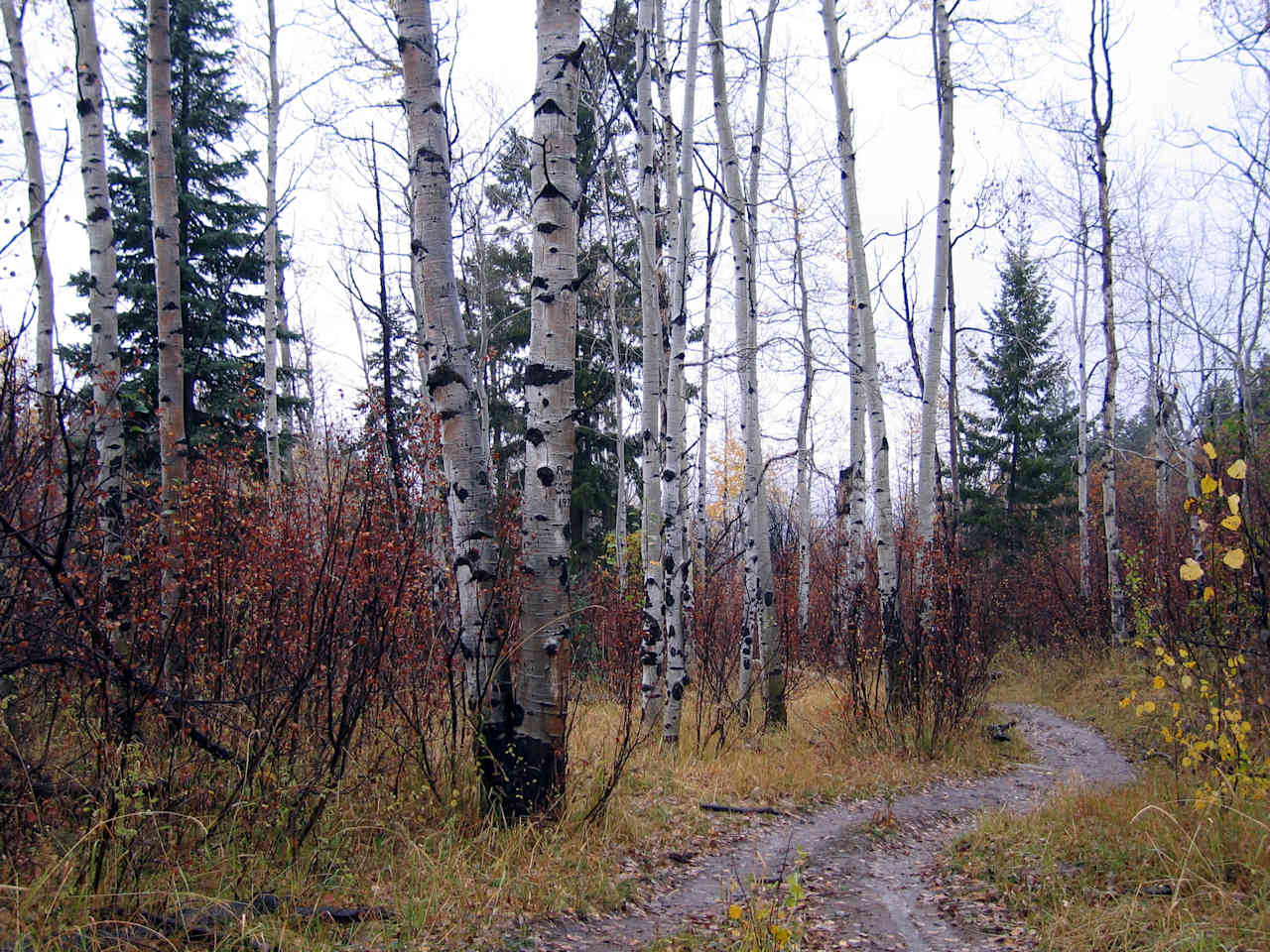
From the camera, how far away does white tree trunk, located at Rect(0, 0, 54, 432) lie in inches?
359

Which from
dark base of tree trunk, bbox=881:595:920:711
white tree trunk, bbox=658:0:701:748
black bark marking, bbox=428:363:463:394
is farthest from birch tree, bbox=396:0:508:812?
dark base of tree trunk, bbox=881:595:920:711

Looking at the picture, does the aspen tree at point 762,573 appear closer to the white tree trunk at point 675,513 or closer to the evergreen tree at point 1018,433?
the white tree trunk at point 675,513

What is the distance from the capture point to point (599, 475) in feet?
58.0

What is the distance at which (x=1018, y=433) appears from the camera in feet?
75.4

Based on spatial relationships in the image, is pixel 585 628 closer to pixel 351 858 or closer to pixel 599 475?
pixel 599 475

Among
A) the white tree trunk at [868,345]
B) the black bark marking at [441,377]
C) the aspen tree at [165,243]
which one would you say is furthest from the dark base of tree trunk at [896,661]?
the aspen tree at [165,243]

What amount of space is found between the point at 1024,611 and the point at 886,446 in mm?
10163

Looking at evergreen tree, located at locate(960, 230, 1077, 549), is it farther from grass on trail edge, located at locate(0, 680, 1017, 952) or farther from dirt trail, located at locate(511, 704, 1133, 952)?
grass on trail edge, located at locate(0, 680, 1017, 952)

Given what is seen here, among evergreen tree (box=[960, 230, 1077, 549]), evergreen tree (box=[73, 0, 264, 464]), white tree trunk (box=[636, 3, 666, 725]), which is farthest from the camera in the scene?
evergreen tree (box=[960, 230, 1077, 549])

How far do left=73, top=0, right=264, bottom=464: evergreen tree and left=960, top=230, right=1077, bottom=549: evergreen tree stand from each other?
1954 centimetres

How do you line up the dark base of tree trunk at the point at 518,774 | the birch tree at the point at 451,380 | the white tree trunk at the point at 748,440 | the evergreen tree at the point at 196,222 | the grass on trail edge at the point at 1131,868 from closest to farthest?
the grass on trail edge at the point at 1131,868 < the dark base of tree trunk at the point at 518,774 < the birch tree at the point at 451,380 < the white tree trunk at the point at 748,440 < the evergreen tree at the point at 196,222

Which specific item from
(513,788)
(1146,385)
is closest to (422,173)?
(513,788)

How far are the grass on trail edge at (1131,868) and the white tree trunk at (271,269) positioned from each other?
12.6 meters

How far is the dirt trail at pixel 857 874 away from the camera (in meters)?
3.86
